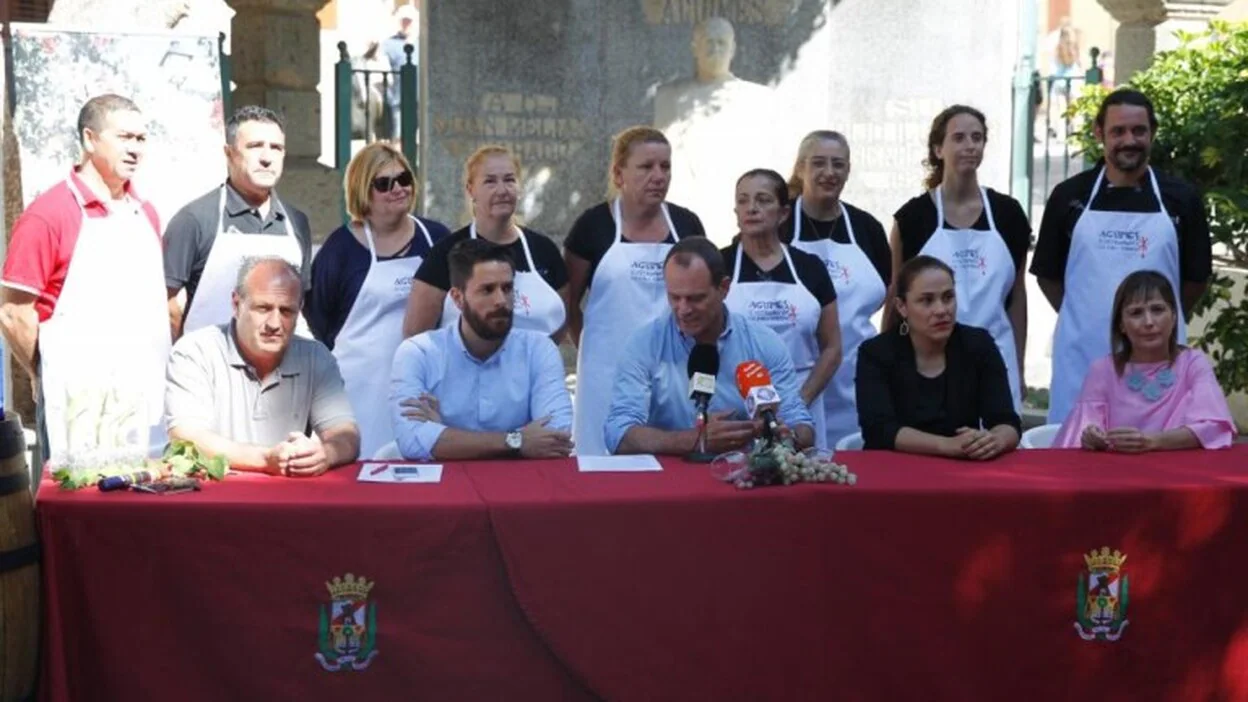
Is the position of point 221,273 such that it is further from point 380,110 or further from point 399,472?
point 380,110

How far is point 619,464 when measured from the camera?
5590 mm

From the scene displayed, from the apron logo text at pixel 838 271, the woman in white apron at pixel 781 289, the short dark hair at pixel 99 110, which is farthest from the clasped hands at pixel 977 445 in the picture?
the short dark hair at pixel 99 110

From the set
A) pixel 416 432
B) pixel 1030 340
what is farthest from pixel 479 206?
pixel 1030 340

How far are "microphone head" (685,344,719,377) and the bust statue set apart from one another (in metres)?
4.78

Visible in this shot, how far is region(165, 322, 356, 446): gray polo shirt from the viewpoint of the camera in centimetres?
570

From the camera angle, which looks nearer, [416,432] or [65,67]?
[416,432]

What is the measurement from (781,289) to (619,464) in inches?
55.7

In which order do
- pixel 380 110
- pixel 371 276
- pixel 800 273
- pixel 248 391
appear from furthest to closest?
pixel 380 110 → pixel 371 276 → pixel 800 273 → pixel 248 391

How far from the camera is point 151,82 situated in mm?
8617

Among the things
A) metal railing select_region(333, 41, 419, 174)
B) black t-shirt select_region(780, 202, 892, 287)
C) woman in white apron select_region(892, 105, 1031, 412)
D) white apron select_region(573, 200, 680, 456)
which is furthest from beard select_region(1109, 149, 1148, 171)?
metal railing select_region(333, 41, 419, 174)

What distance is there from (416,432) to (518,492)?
2.72 ft

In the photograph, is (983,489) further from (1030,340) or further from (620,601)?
(1030,340)

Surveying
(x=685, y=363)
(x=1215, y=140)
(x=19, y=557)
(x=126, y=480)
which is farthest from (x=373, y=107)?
(x=19, y=557)

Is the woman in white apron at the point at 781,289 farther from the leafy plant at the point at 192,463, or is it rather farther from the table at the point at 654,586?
the leafy plant at the point at 192,463
